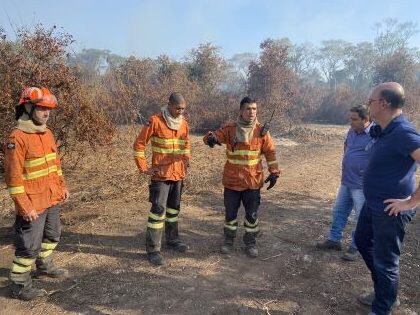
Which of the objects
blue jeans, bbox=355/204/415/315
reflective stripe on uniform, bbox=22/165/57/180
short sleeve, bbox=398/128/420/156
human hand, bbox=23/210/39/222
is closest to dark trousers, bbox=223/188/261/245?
blue jeans, bbox=355/204/415/315

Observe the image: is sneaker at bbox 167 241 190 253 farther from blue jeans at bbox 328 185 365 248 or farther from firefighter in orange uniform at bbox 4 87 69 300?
blue jeans at bbox 328 185 365 248

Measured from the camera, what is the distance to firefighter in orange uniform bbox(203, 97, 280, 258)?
15.4 feet

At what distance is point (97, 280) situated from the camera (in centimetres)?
419

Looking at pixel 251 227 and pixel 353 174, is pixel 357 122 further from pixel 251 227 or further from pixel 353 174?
pixel 251 227

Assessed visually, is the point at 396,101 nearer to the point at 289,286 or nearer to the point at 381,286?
the point at 381,286

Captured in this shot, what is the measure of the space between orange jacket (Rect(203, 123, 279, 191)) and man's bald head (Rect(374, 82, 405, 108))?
5.69 feet

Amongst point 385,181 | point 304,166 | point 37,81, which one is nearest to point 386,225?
point 385,181

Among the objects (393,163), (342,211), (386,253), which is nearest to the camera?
(393,163)

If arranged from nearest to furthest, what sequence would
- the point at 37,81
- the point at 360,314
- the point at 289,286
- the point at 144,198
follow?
1. the point at 360,314
2. the point at 289,286
3. the point at 37,81
4. the point at 144,198

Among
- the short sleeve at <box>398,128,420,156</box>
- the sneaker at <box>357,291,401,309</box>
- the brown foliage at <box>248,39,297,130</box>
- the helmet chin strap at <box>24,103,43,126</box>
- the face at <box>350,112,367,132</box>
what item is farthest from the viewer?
the brown foliage at <box>248,39,297,130</box>

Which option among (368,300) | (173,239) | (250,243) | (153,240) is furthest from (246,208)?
(368,300)

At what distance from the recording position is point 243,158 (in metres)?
4.71

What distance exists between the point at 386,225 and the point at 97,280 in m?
3.07

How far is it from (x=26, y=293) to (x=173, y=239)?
73.7 inches
